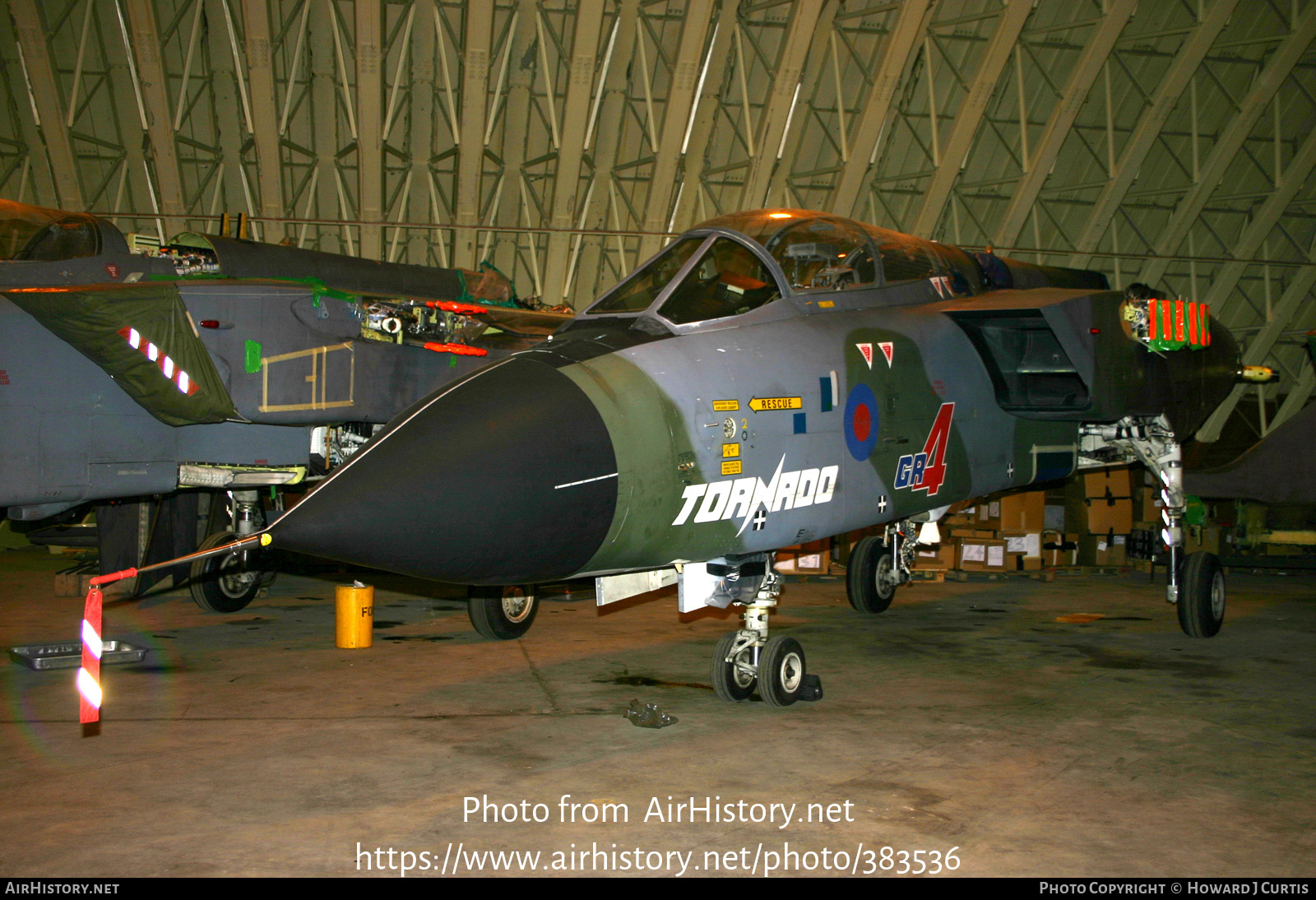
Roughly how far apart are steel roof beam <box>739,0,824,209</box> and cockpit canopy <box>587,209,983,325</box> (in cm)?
1164

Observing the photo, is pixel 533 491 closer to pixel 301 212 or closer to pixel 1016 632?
pixel 1016 632

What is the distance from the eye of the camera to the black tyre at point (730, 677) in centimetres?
609

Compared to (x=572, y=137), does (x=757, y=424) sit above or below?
below

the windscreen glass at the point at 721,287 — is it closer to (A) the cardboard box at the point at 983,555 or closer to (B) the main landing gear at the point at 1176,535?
(B) the main landing gear at the point at 1176,535

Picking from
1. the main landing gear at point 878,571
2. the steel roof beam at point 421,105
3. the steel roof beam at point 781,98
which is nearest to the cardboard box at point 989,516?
the main landing gear at point 878,571

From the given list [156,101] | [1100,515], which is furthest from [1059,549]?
[156,101]

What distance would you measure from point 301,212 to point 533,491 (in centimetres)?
1956

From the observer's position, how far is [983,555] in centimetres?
1302

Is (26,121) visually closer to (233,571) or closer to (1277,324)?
(233,571)

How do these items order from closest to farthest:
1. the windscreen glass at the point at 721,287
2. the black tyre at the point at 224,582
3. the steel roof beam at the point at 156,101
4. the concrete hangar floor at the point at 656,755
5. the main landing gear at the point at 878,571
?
1. the concrete hangar floor at the point at 656,755
2. the windscreen glass at the point at 721,287
3. the black tyre at the point at 224,582
4. the main landing gear at the point at 878,571
5. the steel roof beam at the point at 156,101

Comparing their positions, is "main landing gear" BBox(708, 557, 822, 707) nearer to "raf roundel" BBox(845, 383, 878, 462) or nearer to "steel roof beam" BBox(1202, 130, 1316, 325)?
"raf roundel" BBox(845, 383, 878, 462)

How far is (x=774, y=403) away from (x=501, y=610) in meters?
3.55

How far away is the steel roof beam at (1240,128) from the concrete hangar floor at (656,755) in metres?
14.8

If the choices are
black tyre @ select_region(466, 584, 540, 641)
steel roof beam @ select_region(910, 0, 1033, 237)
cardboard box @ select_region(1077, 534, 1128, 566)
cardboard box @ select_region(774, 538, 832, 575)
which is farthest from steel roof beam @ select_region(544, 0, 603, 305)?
black tyre @ select_region(466, 584, 540, 641)
